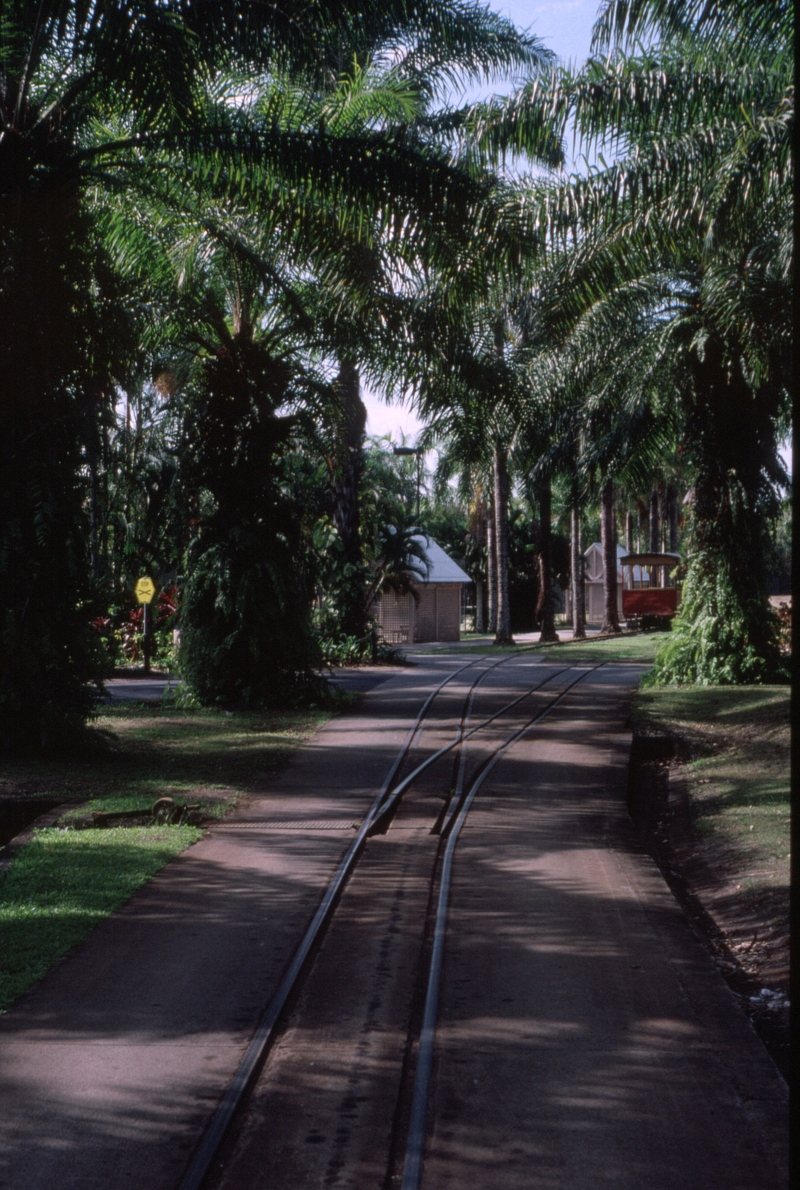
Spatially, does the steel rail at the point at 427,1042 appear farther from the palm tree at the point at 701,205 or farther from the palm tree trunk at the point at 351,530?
the palm tree trunk at the point at 351,530

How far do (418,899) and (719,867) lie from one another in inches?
116

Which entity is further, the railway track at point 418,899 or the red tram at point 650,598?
the red tram at point 650,598

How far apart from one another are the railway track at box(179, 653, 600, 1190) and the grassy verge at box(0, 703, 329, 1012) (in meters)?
1.47

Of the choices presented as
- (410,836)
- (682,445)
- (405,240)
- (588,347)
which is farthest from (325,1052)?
(682,445)

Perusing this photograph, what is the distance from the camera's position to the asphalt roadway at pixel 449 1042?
4.17m

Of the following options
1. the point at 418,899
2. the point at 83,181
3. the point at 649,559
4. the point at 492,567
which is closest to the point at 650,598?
the point at 649,559

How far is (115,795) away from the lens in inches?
455

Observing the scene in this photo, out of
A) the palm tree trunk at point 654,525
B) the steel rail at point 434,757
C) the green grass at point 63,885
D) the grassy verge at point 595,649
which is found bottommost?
the green grass at point 63,885

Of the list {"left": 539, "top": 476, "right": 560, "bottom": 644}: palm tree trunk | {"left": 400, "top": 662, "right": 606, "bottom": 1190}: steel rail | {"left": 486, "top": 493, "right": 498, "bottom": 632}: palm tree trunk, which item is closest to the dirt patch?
{"left": 400, "top": 662, "right": 606, "bottom": 1190}: steel rail

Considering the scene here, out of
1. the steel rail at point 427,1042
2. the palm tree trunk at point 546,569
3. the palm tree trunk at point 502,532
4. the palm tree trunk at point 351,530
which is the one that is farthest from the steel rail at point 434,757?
the palm tree trunk at point 546,569

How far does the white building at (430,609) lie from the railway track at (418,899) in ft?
78.2

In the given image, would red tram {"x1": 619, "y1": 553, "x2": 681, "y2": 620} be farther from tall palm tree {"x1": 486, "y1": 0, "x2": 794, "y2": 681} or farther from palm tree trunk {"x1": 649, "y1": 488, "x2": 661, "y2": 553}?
tall palm tree {"x1": 486, "y1": 0, "x2": 794, "y2": 681}

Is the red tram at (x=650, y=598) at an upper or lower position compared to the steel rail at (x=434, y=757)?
upper

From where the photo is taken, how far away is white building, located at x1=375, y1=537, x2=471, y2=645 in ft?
145
